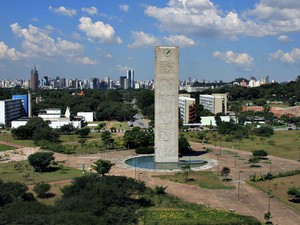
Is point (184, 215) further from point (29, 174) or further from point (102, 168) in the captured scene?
point (29, 174)

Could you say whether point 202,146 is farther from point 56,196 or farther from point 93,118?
point 93,118

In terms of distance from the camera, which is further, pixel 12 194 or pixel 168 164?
pixel 168 164

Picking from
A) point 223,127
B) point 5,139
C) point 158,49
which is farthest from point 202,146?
point 5,139

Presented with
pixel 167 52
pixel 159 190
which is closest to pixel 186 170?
pixel 159 190

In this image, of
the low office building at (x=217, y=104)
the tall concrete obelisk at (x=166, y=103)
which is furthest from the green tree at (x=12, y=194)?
the low office building at (x=217, y=104)

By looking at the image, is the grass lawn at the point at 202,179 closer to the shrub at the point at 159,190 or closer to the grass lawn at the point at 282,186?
the grass lawn at the point at 282,186

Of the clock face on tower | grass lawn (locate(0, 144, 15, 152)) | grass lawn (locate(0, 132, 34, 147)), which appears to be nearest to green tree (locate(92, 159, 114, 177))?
the clock face on tower
